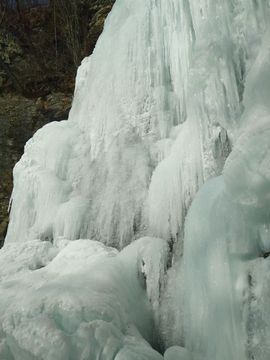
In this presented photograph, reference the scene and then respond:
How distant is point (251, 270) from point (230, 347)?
368 millimetres

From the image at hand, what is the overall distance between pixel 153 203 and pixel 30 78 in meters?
Result: 6.07

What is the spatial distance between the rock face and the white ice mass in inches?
101

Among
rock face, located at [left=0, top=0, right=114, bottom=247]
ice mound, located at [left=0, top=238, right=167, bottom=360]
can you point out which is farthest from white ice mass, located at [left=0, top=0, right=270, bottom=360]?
rock face, located at [left=0, top=0, right=114, bottom=247]

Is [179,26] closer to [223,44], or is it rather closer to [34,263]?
[223,44]

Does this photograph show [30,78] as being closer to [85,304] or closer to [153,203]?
[153,203]

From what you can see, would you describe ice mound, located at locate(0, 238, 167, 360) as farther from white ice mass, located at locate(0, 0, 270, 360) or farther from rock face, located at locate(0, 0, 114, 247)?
rock face, located at locate(0, 0, 114, 247)

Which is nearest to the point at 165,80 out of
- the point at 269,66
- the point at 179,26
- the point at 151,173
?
the point at 179,26

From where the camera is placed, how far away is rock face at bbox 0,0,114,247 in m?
8.14

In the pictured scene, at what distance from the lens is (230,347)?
2238 mm

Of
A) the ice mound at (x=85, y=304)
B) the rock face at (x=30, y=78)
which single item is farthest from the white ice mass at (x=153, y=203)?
the rock face at (x=30, y=78)

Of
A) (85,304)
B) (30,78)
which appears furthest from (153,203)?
(30,78)

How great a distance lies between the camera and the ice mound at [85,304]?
8.43 feet

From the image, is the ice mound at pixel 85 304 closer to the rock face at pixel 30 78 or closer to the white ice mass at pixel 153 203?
the white ice mass at pixel 153 203

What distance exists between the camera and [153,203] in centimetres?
391
